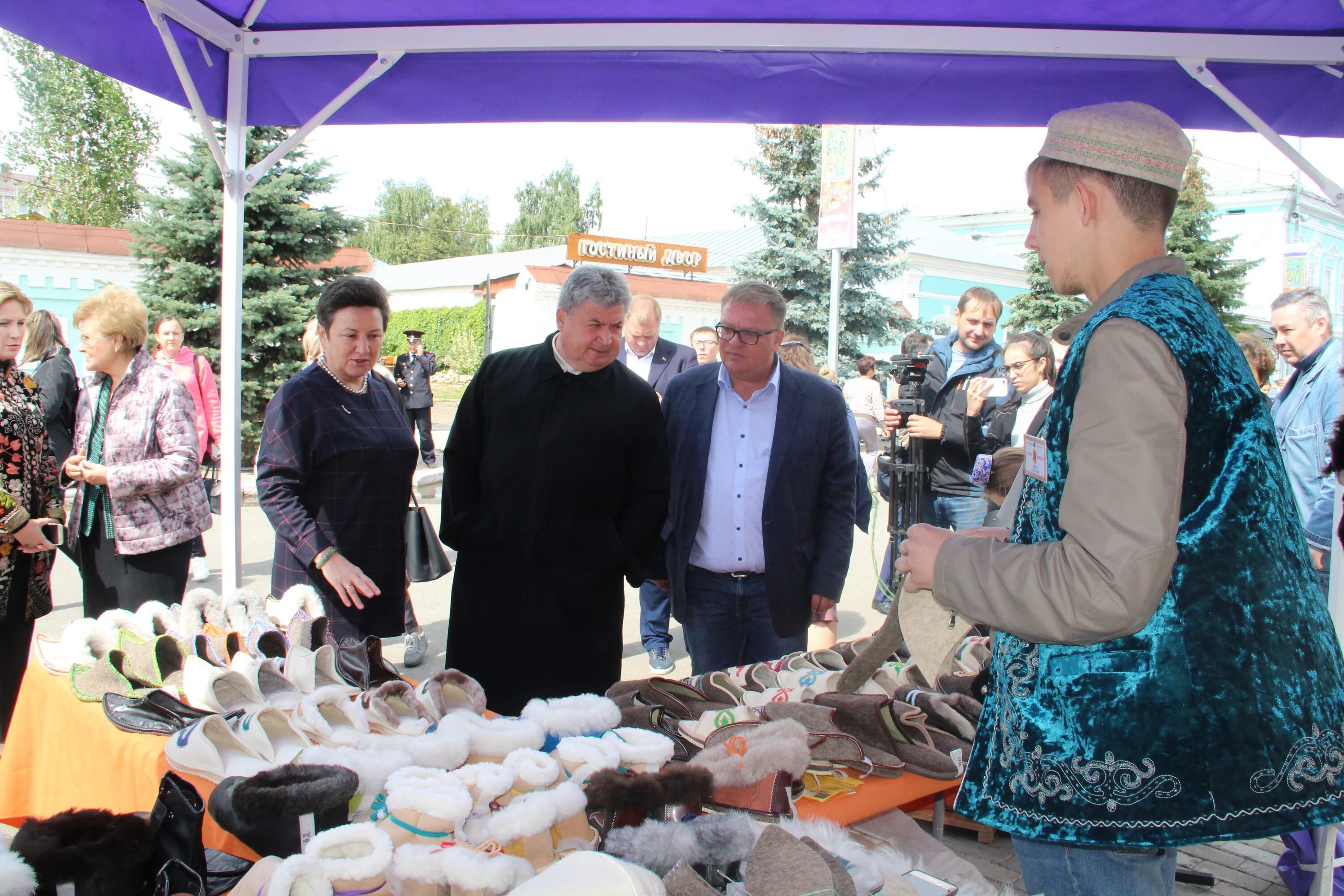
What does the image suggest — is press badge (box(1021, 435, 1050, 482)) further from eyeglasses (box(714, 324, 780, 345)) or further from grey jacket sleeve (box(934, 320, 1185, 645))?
eyeglasses (box(714, 324, 780, 345))

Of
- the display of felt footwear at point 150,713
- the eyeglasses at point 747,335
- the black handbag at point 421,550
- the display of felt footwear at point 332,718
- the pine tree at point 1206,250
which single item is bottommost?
the display of felt footwear at point 150,713

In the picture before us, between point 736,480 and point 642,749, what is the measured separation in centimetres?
141

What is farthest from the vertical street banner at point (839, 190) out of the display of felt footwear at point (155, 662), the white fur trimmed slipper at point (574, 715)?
the white fur trimmed slipper at point (574, 715)

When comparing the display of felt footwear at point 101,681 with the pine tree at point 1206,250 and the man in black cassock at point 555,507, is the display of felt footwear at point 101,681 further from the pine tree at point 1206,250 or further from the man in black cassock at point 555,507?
the pine tree at point 1206,250

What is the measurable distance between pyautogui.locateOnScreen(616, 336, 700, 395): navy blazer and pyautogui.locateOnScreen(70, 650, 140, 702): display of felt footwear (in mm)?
3619

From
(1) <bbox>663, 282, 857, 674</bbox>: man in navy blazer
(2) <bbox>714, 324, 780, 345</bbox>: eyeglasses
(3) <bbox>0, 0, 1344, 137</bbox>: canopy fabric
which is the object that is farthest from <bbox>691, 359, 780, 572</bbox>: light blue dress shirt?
(3) <bbox>0, 0, 1344, 137</bbox>: canopy fabric

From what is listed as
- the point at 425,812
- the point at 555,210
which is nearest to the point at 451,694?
the point at 425,812

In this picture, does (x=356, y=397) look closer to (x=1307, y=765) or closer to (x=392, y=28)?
(x=392, y=28)

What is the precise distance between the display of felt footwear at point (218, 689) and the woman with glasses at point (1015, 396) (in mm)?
3818

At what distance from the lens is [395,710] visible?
7.55ft

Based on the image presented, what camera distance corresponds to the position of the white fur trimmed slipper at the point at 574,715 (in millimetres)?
1979

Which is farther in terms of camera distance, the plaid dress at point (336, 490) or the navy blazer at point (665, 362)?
the navy blazer at point (665, 362)

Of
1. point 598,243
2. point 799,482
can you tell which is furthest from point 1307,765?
point 598,243

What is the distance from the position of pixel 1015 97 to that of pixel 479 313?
1152 inches
